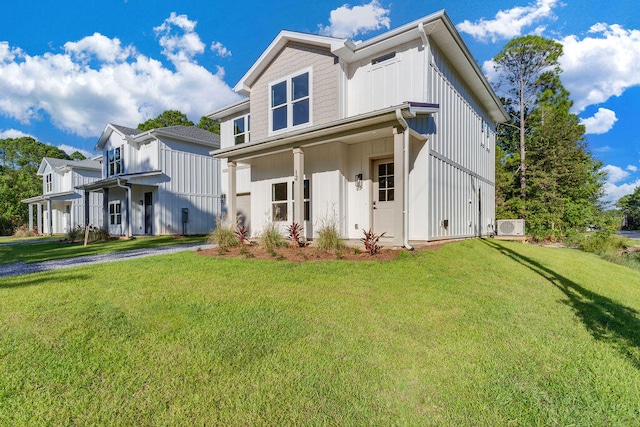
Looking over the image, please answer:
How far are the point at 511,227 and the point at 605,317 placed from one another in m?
9.20

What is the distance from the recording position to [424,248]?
7.13 m

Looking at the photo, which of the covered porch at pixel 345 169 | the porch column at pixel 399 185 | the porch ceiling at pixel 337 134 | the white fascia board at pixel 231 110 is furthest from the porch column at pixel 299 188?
the white fascia board at pixel 231 110

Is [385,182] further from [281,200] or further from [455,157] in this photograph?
[281,200]

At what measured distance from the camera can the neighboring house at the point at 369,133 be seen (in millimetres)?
7824

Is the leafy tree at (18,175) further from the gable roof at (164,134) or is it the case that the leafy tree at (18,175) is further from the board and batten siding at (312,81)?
the board and batten siding at (312,81)

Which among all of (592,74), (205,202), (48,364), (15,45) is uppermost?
(15,45)

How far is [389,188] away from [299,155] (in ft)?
9.31

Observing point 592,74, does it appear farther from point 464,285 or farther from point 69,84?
point 69,84

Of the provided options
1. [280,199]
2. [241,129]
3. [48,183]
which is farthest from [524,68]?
[48,183]

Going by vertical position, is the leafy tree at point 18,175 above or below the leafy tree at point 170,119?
below

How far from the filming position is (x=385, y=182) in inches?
345

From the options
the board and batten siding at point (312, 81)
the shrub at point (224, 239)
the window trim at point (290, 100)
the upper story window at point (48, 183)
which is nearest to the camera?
the shrub at point (224, 239)

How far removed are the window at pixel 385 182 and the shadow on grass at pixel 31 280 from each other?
23.7 feet

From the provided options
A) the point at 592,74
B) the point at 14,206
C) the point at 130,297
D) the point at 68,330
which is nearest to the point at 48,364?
the point at 68,330
